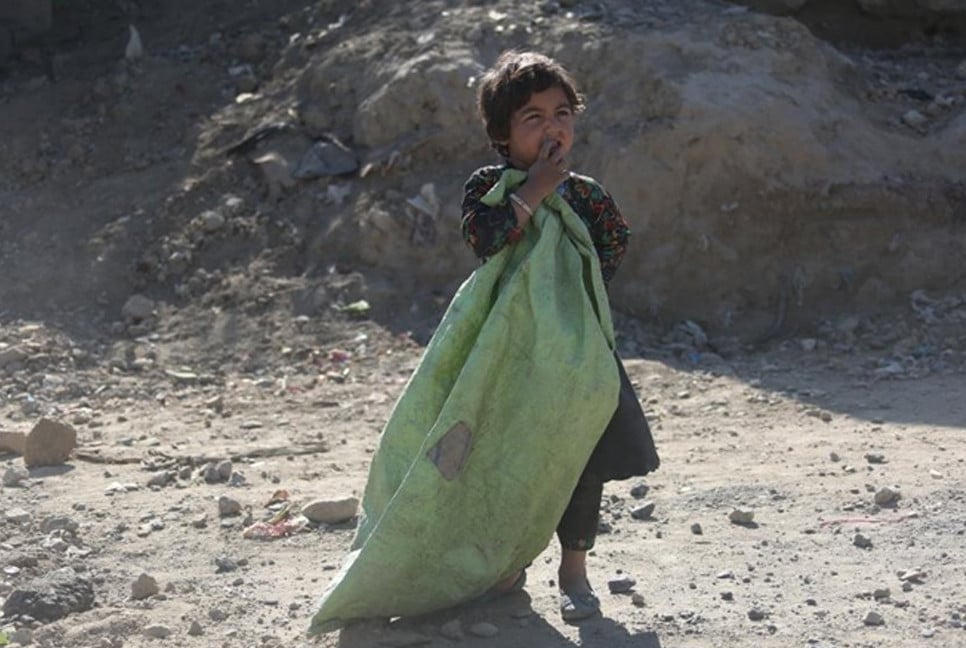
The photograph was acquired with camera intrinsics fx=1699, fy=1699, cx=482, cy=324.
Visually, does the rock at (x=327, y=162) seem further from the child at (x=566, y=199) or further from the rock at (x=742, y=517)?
the child at (x=566, y=199)

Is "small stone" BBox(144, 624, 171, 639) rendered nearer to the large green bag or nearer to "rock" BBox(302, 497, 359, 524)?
the large green bag

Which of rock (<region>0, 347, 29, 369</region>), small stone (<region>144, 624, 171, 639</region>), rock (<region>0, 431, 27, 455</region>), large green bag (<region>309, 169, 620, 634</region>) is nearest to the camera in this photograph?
large green bag (<region>309, 169, 620, 634</region>)

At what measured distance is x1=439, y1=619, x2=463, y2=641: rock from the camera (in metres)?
3.90

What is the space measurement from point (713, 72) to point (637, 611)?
13.8ft

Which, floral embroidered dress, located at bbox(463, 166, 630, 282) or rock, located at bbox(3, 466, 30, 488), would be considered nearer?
floral embroidered dress, located at bbox(463, 166, 630, 282)

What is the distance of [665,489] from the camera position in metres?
5.20

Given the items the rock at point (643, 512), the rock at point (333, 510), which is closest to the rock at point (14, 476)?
the rock at point (333, 510)

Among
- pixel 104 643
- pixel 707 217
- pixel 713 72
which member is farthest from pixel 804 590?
pixel 713 72

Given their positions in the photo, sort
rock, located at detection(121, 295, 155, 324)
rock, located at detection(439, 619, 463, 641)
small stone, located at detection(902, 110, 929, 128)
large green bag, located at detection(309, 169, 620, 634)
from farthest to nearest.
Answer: small stone, located at detection(902, 110, 929, 128) → rock, located at detection(121, 295, 155, 324) → rock, located at detection(439, 619, 463, 641) → large green bag, located at detection(309, 169, 620, 634)

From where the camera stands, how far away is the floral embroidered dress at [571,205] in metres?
3.80

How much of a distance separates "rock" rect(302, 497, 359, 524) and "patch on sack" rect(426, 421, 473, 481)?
4.00 feet

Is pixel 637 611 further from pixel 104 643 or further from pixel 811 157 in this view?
pixel 811 157

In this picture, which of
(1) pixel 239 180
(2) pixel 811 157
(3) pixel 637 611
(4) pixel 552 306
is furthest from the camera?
(1) pixel 239 180

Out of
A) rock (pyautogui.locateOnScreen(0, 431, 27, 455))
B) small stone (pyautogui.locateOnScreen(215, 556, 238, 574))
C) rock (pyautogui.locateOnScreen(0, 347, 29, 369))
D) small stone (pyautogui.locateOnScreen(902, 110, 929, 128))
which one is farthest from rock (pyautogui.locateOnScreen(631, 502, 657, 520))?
small stone (pyautogui.locateOnScreen(902, 110, 929, 128))
